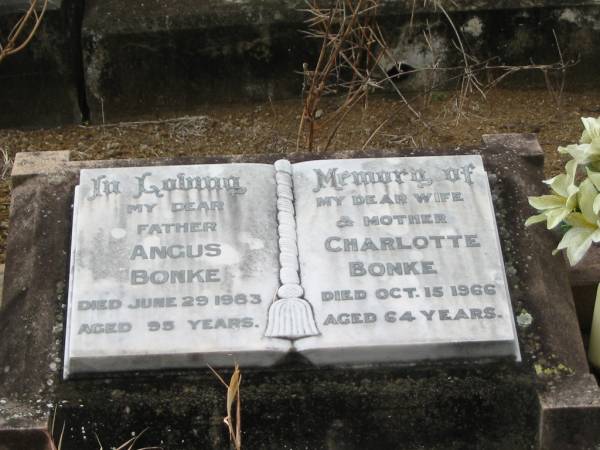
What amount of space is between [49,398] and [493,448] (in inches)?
50.8

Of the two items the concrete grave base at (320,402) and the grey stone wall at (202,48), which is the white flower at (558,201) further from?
the grey stone wall at (202,48)

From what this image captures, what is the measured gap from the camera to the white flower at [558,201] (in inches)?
114

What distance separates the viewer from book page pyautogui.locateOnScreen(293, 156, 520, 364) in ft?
9.04

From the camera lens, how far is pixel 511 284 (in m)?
2.97

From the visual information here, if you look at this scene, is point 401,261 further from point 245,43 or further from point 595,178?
point 245,43

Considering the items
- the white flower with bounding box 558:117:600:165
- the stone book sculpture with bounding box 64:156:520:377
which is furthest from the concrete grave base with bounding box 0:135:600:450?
the white flower with bounding box 558:117:600:165

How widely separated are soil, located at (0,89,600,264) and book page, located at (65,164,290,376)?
1478mm

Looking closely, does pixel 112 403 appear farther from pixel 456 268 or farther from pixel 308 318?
pixel 456 268

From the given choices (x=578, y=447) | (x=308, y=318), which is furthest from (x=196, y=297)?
(x=578, y=447)

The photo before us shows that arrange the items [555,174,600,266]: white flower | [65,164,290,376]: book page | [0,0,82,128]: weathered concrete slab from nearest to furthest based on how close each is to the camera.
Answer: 1. [65,164,290,376]: book page
2. [555,174,600,266]: white flower
3. [0,0,82,128]: weathered concrete slab

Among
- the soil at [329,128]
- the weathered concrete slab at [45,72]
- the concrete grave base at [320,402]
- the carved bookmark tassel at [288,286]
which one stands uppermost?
the weathered concrete slab at [45,72]

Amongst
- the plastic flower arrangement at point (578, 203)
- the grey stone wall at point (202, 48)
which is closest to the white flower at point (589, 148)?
the plastic flower arrangement at point (578, 203)

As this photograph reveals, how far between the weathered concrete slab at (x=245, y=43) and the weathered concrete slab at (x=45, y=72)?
74mm

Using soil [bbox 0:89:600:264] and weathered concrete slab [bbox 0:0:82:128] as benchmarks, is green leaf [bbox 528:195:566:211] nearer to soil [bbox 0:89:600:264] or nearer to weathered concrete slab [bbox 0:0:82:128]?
soil [bbox 0:89:600:264]
